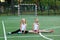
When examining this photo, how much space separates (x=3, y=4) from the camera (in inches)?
1420

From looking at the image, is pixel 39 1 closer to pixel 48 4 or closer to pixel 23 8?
pixel 48 4

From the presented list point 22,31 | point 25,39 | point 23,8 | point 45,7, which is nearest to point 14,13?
point 23,8

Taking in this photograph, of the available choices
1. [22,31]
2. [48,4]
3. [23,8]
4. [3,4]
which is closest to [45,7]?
[48,4]

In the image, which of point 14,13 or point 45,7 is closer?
point 14,13

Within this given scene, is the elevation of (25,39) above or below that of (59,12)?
above

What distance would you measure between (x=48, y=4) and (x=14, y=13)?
19.2ft

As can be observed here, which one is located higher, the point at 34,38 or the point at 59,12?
the point at 34,38

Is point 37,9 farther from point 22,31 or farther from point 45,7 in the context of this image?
point 22,31

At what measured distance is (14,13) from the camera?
112 feet

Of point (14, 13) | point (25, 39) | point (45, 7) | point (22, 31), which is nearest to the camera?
point (25, 39)

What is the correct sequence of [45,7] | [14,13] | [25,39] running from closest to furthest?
[25,39], [14,13], [45,7]

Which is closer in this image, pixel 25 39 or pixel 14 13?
pixel 25 39

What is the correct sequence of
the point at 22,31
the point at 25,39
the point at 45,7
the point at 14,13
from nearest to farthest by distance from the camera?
the point at 25,39 → the point at 22,31 → the point at 14,13 → the point at 45,7

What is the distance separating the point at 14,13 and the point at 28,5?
2.72 metres
